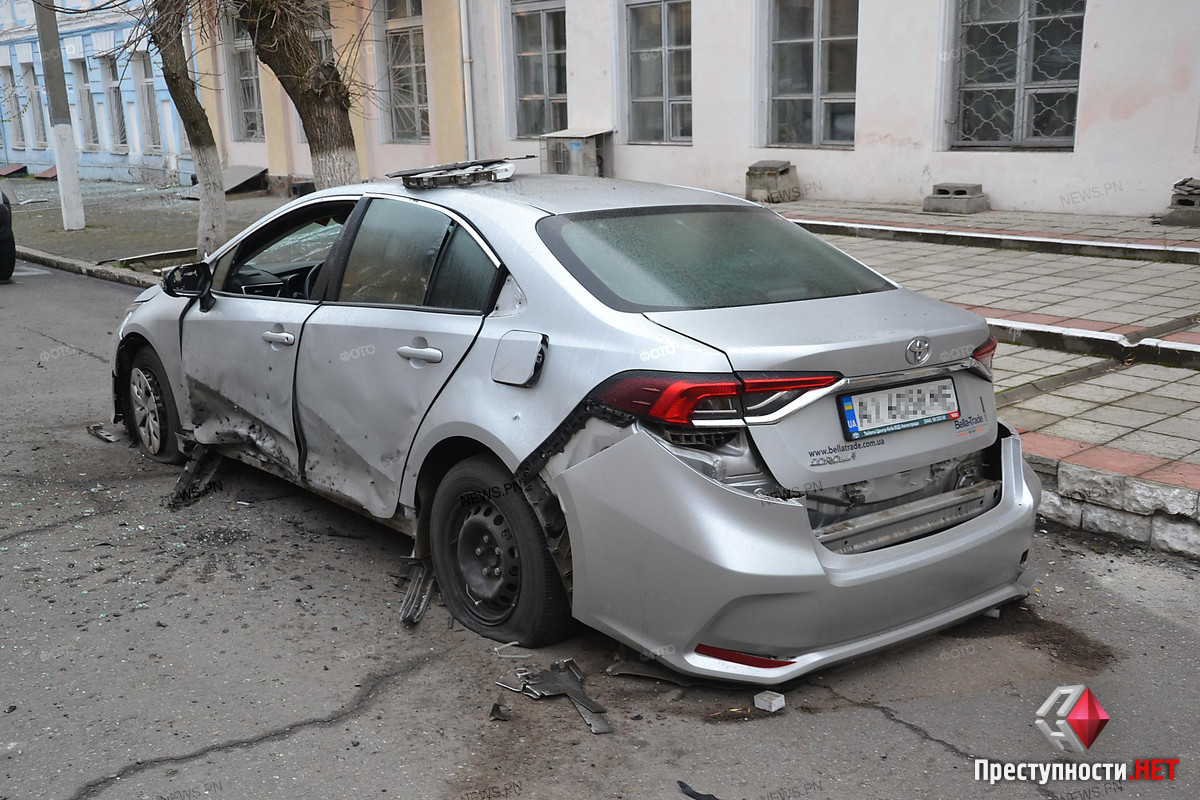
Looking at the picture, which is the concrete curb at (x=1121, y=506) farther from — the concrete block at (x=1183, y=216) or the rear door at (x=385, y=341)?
the concrete block at (x=1183, y=216)

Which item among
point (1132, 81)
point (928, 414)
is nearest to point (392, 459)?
point (928, 414)

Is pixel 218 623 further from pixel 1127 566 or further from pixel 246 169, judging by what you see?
pixel 246 169

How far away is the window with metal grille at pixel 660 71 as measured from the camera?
15.4 meters

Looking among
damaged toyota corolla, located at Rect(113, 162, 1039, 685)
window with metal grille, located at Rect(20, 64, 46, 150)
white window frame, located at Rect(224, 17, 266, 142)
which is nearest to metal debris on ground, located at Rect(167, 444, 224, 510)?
damaged toyota corolla, located at Rect(113, 162, 1039, 685)

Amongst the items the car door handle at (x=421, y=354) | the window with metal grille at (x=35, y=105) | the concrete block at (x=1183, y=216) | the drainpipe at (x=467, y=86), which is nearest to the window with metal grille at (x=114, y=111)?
the window with metal grille at (x=35, y=105)

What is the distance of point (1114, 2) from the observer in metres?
10.8

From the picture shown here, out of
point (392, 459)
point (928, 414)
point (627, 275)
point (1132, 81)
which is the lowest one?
point (392, 459)

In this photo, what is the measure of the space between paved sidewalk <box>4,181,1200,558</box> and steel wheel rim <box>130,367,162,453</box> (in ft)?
14.1

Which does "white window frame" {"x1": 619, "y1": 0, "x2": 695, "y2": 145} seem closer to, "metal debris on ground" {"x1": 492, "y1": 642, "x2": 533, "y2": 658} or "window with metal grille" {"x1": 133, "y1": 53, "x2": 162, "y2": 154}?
"metal debris on ground" {"x1": 492, "y1": 642, "x2": 533, "y2": 658}

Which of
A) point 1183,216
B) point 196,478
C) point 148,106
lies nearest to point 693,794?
point 196,478

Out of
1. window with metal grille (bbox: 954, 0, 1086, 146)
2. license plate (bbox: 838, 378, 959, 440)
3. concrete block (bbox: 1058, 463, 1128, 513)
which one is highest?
window with metal grille (bbox: 954, 0, 1086, 146)

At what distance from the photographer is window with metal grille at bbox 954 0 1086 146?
11.5m

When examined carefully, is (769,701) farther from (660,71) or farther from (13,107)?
(13,107)

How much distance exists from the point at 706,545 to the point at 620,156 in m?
13.8
